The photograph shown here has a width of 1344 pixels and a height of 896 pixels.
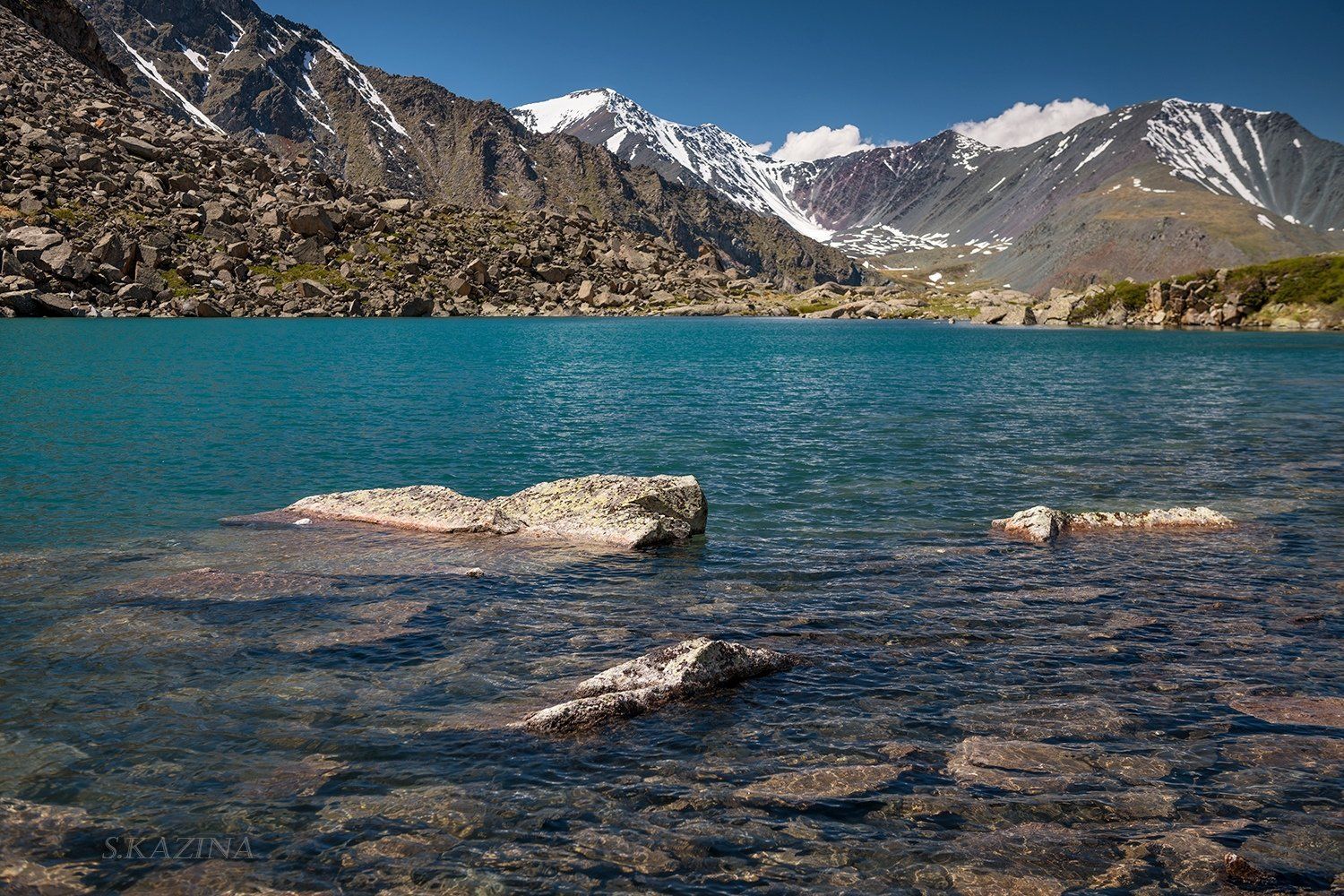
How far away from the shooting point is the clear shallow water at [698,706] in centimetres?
940

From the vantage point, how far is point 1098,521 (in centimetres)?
2625

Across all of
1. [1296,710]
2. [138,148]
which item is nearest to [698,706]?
[1296,710]

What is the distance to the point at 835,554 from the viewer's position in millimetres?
22953

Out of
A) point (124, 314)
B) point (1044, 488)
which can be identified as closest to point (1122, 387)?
point (1044, 488)

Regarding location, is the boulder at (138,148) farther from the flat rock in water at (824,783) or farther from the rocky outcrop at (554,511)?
the flat rock in water at (824,783)

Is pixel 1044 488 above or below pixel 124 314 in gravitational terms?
below

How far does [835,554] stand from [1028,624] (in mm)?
6495

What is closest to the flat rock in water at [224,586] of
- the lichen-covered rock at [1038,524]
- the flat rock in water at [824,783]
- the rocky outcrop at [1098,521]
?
the flat rock in water at [824,783]

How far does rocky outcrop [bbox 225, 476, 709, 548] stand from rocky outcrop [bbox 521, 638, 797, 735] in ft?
31.4

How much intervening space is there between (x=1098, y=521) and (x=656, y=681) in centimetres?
1902

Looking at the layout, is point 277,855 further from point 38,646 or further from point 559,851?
point 38,646

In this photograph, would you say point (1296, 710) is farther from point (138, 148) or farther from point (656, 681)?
Answer: point (138, 148)

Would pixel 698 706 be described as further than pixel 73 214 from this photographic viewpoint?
No

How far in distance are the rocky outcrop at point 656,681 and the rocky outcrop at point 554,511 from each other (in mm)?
9581
